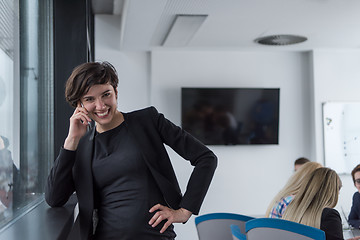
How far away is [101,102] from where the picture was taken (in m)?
1.51

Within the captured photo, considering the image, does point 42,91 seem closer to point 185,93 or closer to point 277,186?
point 185,93

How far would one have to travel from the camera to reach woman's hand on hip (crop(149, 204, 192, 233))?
1521 millimetres

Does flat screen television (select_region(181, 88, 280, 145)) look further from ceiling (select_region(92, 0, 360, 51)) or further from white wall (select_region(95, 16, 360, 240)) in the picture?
ceiling (select_region(92, 0, 360, 51))

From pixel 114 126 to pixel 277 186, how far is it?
442cm

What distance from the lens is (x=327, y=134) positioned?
561 centimetres

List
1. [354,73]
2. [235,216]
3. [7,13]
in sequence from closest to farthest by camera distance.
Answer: [7,13] < [235,216] < [354,73]

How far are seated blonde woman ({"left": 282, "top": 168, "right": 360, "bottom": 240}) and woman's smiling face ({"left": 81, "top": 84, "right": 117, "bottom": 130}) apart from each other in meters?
1.48

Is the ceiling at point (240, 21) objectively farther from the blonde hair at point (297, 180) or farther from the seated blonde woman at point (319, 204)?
the seated blonde woman at point (319, 204)

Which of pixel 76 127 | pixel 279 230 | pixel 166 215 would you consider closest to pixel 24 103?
pixel 76 127

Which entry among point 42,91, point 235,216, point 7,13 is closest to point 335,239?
point 235,216

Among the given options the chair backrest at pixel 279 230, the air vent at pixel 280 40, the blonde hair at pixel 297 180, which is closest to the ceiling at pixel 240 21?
the air vent at pixel 280 40

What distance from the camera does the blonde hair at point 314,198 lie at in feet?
8.21

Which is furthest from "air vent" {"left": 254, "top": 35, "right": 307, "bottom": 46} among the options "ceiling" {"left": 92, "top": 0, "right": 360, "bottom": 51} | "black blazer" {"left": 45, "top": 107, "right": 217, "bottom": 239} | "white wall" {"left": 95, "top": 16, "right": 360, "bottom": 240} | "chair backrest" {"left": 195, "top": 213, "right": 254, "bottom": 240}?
"black blazer" {"left": 45, "top": 107, "right": 217, "bottom": 239}

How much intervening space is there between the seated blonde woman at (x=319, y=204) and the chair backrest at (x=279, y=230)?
0.80 feet
